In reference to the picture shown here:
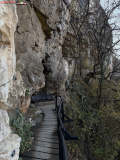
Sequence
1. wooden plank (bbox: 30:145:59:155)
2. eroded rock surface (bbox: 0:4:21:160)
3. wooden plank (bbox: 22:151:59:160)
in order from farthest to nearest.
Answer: wooden plank (bbox: 30:145:59:155) < wooden plank (bbox: 22:151:59:160) < eroded rock surface (bbox: 0:4:21:160)

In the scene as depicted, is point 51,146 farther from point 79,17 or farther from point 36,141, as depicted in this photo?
point 79,17

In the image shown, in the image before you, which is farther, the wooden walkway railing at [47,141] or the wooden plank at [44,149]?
the wooden plank at [44,149]


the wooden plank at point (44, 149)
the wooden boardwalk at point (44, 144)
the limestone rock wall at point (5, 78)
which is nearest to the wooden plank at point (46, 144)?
the wooden boardwalk at point (44, 144)

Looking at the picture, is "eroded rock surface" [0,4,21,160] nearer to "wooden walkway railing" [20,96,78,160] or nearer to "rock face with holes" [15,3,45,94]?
"wooden walkway railing" [20,96,78,160]

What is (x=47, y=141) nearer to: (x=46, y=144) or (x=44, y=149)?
(x=46, y=144)

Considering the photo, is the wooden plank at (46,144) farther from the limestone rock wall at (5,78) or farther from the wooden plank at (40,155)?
the limestone rock wall at (5,78)

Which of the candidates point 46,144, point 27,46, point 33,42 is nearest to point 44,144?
point 46,144

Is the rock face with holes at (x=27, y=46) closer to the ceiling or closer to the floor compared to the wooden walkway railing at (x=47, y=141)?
closer to the ceiling

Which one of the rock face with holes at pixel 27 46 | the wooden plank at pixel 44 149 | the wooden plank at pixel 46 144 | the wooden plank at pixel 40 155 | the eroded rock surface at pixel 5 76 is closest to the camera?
the eroded rock surface at pixel 5 76

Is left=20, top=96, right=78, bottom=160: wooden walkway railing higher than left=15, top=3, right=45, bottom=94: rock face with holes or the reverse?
the reverse

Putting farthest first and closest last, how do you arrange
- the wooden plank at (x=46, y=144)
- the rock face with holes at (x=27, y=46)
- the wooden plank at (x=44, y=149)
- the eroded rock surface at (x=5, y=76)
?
the rock face with holes at (x=27, y=46), the wooden plank at (x=46, y=144), the wooden plank at (x=44, y=149), the eroded rock surface at (x=5, y=76)

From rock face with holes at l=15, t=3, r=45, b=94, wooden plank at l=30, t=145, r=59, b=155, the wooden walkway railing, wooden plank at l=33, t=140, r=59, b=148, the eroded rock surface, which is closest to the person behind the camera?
the eroded rock surface

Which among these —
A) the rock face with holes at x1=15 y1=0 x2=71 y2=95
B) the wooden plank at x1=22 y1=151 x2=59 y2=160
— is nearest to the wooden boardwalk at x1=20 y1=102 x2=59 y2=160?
the wooden plank at x1=22 y1=151 x2=59 y2=160

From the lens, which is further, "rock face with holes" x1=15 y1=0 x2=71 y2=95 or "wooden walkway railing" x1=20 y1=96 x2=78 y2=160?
"rock face with holes" x1=15 y1=0 x2=71 y2=95
